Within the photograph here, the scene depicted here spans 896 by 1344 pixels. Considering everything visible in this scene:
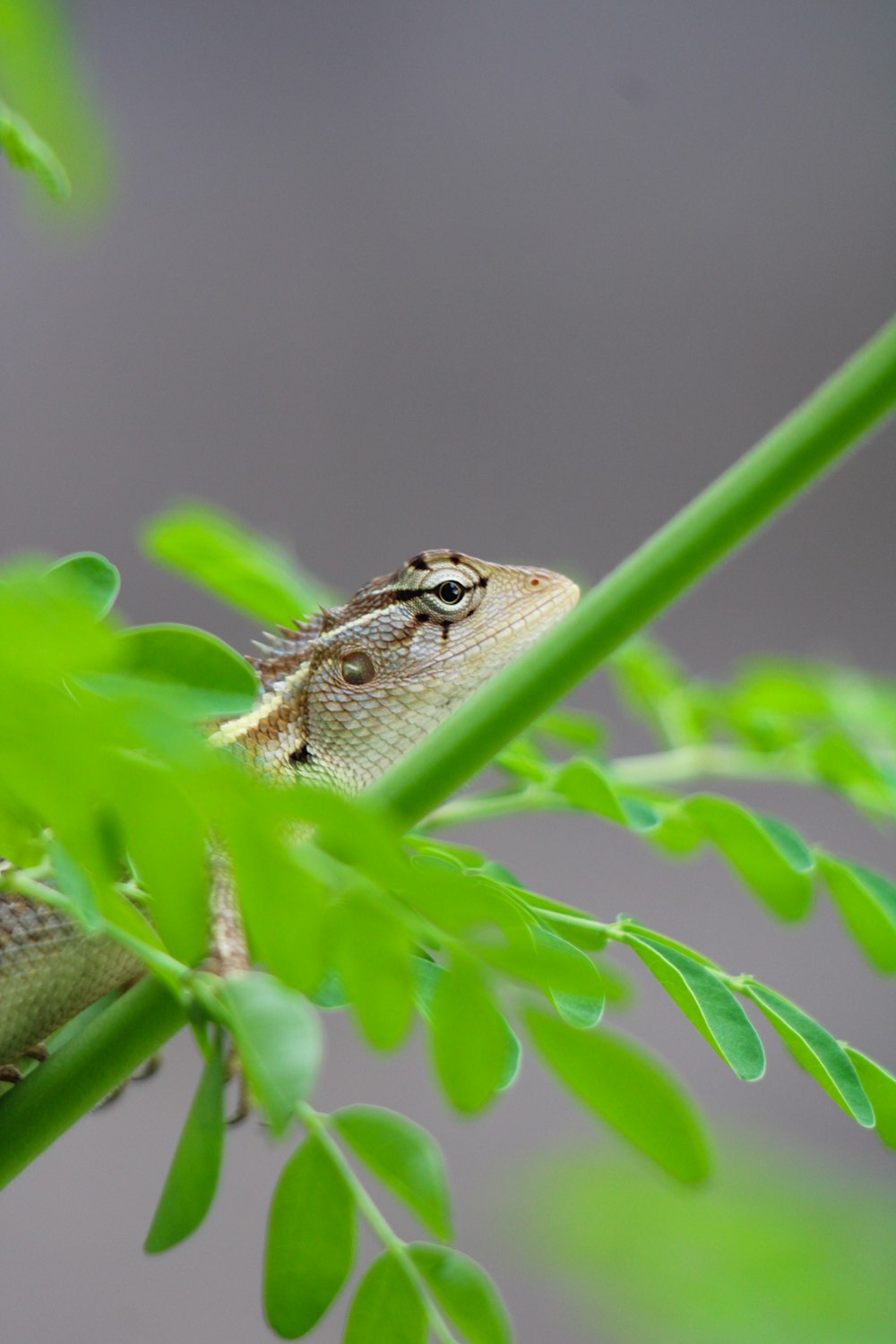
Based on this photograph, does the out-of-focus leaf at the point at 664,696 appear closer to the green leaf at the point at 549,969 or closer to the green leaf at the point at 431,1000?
the green leaf at the point at 431,1000

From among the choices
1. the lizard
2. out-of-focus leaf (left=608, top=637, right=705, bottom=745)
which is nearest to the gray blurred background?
the lizard

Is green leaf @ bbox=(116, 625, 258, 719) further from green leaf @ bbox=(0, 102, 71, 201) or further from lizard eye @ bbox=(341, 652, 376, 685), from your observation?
lizard eye @ bbox=(341, 652, 376, 685)

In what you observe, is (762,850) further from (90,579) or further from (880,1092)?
(90,579)

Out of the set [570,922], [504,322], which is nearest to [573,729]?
[570,922]

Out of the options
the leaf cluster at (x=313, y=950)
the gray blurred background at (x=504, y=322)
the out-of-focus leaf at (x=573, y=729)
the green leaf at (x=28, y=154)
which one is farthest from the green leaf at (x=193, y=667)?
the gray blurred background at (x=504, y=322)

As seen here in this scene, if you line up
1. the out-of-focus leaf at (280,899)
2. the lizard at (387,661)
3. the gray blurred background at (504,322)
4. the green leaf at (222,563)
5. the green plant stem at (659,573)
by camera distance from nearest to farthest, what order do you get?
the out-of-focus leaf at (280,899) < the green plant stem at (659,573) < the green leaf at (222,563) < the lizard at (387,661) < the gray blurred background at (504,322)

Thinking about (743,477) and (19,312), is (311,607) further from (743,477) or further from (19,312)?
(19,312)
